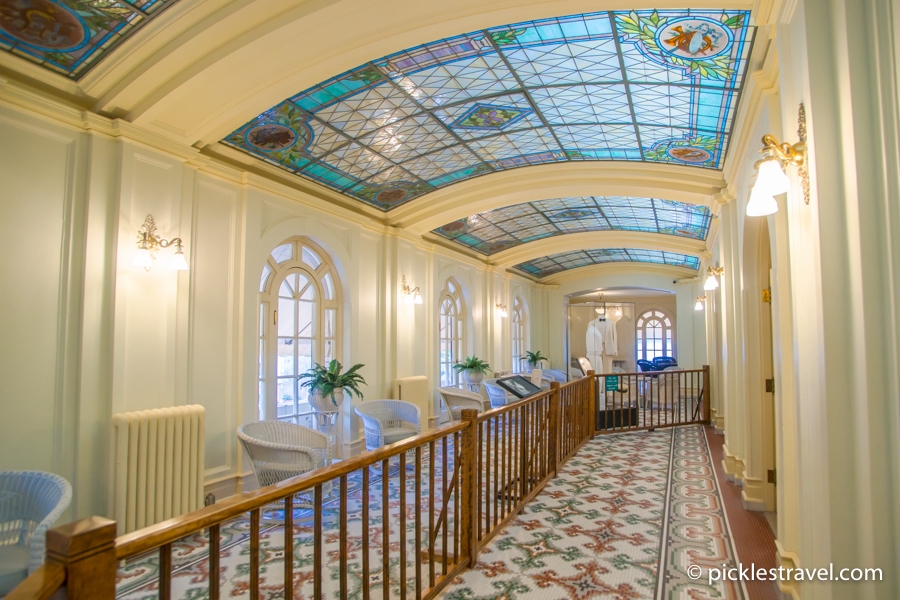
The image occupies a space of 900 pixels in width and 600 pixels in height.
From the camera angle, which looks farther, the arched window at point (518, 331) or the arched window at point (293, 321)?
the arched window at point (518, 331)

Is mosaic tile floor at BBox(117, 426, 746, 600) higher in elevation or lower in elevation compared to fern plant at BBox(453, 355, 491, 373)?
lower

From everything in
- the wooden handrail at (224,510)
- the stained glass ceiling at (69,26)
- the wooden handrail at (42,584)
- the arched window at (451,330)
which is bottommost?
the wooden handrail at (224,510)

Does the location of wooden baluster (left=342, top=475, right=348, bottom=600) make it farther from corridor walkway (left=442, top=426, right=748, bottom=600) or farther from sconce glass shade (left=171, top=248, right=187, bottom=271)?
sconce glass shade (left=171, top=248, right=187, bottom=271)

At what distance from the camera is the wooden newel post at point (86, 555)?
1070mm

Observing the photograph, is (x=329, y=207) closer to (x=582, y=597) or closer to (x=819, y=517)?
(x=582, y=597)

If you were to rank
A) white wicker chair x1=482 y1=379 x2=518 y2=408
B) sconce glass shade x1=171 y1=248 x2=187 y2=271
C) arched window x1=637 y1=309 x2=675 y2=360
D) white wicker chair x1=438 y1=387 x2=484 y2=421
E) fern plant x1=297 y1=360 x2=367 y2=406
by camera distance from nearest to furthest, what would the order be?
1. sconce glass shade x1=171 y1=248 x2=187 y2=271
2. fern plant x1=297 y1=360 x2=367 y2=406
3. white wicker chair x1=438 y1=387 x2=484 y2=421
4. white wicker chair x1=482 y1=379 x2=518 y2=408
5. arched window x1=637 y1=309 x2=675 y2=360

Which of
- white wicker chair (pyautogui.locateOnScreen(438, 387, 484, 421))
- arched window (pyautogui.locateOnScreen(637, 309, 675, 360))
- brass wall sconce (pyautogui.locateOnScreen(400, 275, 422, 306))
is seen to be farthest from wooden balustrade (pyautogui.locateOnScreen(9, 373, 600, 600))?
arched window (pyautogui.locateOnScreen(637, 309, 675, 360))

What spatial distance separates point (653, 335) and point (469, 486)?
1801cm

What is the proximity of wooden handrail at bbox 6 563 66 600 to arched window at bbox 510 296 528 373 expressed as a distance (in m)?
11.9

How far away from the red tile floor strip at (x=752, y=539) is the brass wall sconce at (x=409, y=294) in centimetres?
457

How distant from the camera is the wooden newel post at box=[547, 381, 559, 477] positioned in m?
5.30

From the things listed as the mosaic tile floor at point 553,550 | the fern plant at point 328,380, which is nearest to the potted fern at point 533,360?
the mosaic tile floor at point 553,550

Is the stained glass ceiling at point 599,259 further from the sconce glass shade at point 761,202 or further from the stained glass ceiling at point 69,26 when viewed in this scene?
the sconce glass shade at point 761,202

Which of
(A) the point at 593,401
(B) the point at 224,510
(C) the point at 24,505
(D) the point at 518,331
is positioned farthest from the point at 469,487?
(D) the point at 518,331
